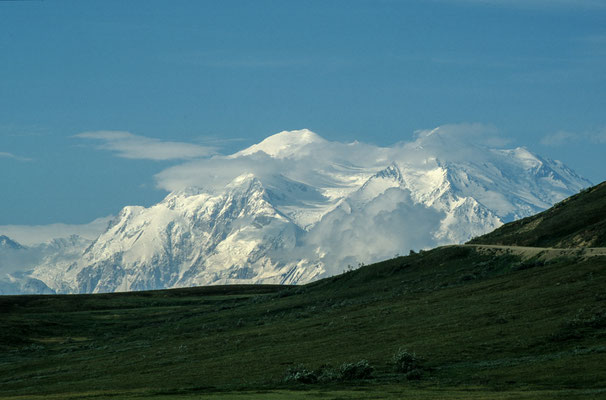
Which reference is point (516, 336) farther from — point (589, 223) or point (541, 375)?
point (589, 223)

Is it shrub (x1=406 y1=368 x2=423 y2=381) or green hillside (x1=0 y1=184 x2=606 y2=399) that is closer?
green hillside (x1=0 y1=184 x2=606 y2=399)

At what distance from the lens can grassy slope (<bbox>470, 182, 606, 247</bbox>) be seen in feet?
399

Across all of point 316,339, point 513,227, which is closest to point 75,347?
point 316,339

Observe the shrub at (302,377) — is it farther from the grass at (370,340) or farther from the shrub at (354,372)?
the shrub at (354,372)

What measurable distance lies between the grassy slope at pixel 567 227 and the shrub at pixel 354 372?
61.6 metres

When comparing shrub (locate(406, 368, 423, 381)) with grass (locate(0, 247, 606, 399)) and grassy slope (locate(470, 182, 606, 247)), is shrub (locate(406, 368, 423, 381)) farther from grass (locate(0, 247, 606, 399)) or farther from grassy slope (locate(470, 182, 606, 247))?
grassy slope (locate(470, 182, 606, 247))

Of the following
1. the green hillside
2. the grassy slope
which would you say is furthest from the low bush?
the grassy slope

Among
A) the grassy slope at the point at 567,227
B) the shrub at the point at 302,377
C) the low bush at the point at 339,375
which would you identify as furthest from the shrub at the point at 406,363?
the grassy slope at the point at 567,227

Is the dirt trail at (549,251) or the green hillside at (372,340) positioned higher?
the dirt trail at (549,251)

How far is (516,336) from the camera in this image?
6944cm

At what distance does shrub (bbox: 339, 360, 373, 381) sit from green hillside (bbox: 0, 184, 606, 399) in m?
0.19

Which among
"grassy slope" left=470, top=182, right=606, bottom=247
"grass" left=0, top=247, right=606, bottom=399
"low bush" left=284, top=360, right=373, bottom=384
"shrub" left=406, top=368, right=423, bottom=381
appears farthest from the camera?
"grassy slope" left=470, top=182, right=606, bottom=247

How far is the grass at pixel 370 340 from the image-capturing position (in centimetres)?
5831

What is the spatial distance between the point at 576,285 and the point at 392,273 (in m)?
61.1
